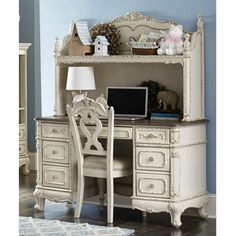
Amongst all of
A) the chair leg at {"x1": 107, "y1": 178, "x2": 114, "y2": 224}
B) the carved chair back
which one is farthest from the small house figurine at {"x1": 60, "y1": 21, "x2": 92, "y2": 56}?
the chair leg at {"x1": 107, "y1": 178, "x2": 114, "y2": 224}

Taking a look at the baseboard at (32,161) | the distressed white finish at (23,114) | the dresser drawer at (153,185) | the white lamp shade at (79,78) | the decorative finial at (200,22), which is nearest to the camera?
the dresser drawer at (153,185)

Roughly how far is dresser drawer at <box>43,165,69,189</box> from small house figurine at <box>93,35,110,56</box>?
3.22 feet

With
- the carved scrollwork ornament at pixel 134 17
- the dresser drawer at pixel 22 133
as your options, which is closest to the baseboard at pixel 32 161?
the dresser drawer at pixel 22 133

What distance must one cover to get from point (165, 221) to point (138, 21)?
5.34 ft

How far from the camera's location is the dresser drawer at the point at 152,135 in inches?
177

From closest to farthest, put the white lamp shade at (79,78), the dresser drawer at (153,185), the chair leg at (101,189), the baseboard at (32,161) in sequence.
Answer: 1. the dresser drawer at (153,185)
2. the white lamp shade at (79,78)
3. the chair leg at (101,189)
4. the baseboard at (32,161)

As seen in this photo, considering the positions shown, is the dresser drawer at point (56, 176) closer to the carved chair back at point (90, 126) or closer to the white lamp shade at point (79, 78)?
the carved chair back at point (90, 126)

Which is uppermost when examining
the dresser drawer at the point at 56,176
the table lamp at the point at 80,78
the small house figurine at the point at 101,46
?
the small house figurine at the point at 101,46

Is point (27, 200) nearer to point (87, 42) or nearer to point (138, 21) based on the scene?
point (87, 42)

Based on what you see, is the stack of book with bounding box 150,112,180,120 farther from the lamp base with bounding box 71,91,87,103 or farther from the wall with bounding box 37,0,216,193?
the lamp base with bounding box 71,91,87,103

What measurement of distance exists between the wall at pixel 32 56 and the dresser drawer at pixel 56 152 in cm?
260

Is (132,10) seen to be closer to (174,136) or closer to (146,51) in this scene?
(146,51)

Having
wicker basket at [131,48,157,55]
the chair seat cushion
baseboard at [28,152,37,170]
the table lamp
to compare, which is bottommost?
baseboard at [28,152,37,170]

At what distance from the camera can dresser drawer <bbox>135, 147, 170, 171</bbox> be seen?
14.8ft
